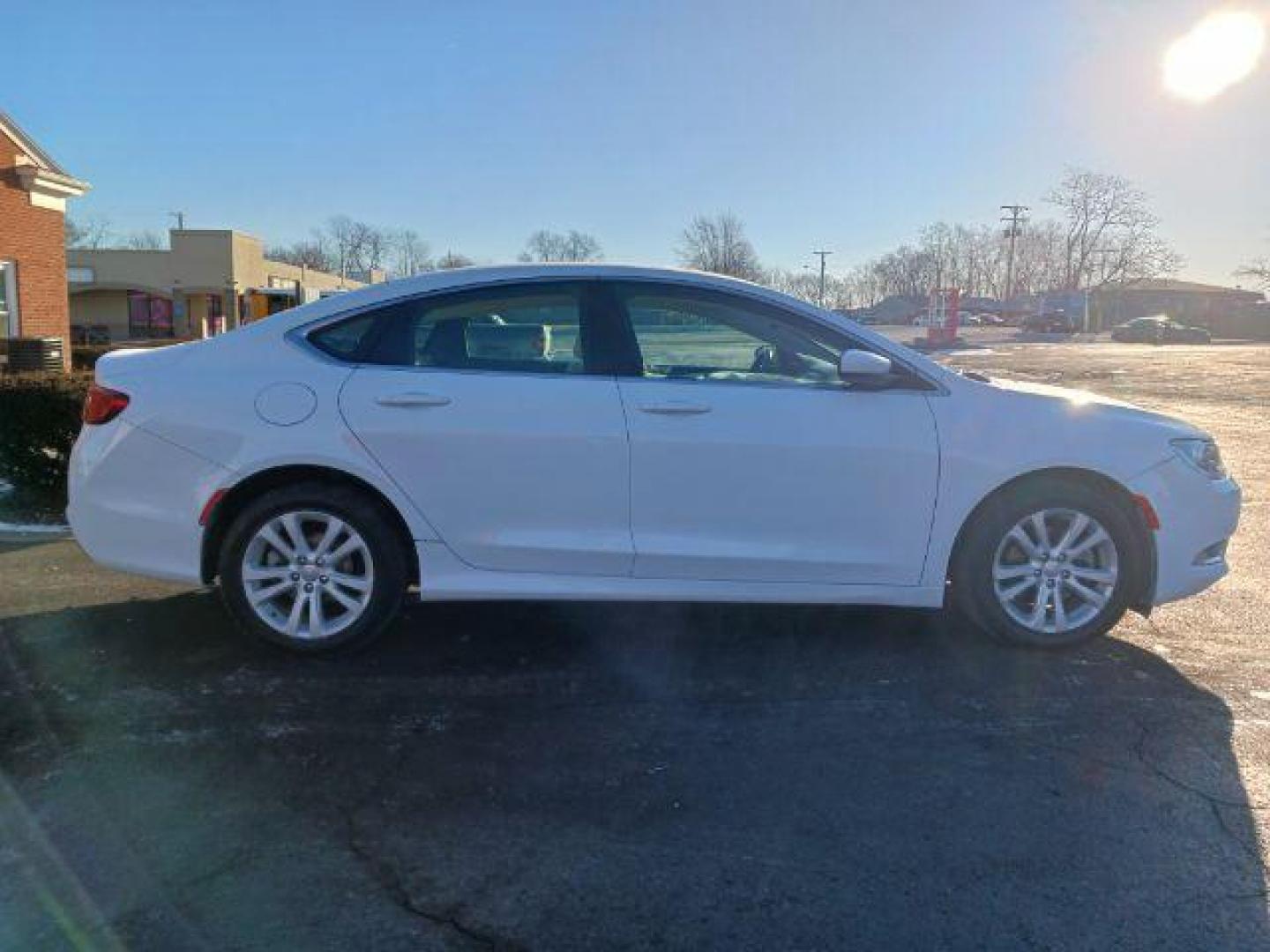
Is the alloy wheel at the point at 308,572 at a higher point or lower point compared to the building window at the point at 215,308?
lower

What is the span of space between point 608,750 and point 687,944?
1.09m

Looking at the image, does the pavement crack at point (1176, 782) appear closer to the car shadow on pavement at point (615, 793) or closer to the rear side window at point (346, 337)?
the car shadow on pavement at point (615, 793)

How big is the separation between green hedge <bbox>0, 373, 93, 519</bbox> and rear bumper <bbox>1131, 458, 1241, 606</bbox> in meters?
6.78

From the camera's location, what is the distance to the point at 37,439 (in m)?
7.16

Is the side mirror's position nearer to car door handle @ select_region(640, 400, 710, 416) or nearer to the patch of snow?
car door handle @ select_region(640, 400, 710, 416)

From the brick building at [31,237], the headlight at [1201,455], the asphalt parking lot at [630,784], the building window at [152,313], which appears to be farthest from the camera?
the building window at [152,313]

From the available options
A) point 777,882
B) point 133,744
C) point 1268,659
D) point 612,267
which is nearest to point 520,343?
point 612,267

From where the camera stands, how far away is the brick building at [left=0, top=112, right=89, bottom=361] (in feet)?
55.8

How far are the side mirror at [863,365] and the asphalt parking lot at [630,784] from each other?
49.8 inches

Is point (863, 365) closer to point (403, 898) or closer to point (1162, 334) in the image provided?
point (403, 898)

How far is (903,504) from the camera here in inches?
172

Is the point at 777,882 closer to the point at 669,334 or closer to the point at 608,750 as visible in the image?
the point at 608,750

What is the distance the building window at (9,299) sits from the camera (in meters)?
17.3

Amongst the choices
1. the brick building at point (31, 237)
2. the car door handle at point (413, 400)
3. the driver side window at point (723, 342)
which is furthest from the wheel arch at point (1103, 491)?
the brick building at point (31, 237)
